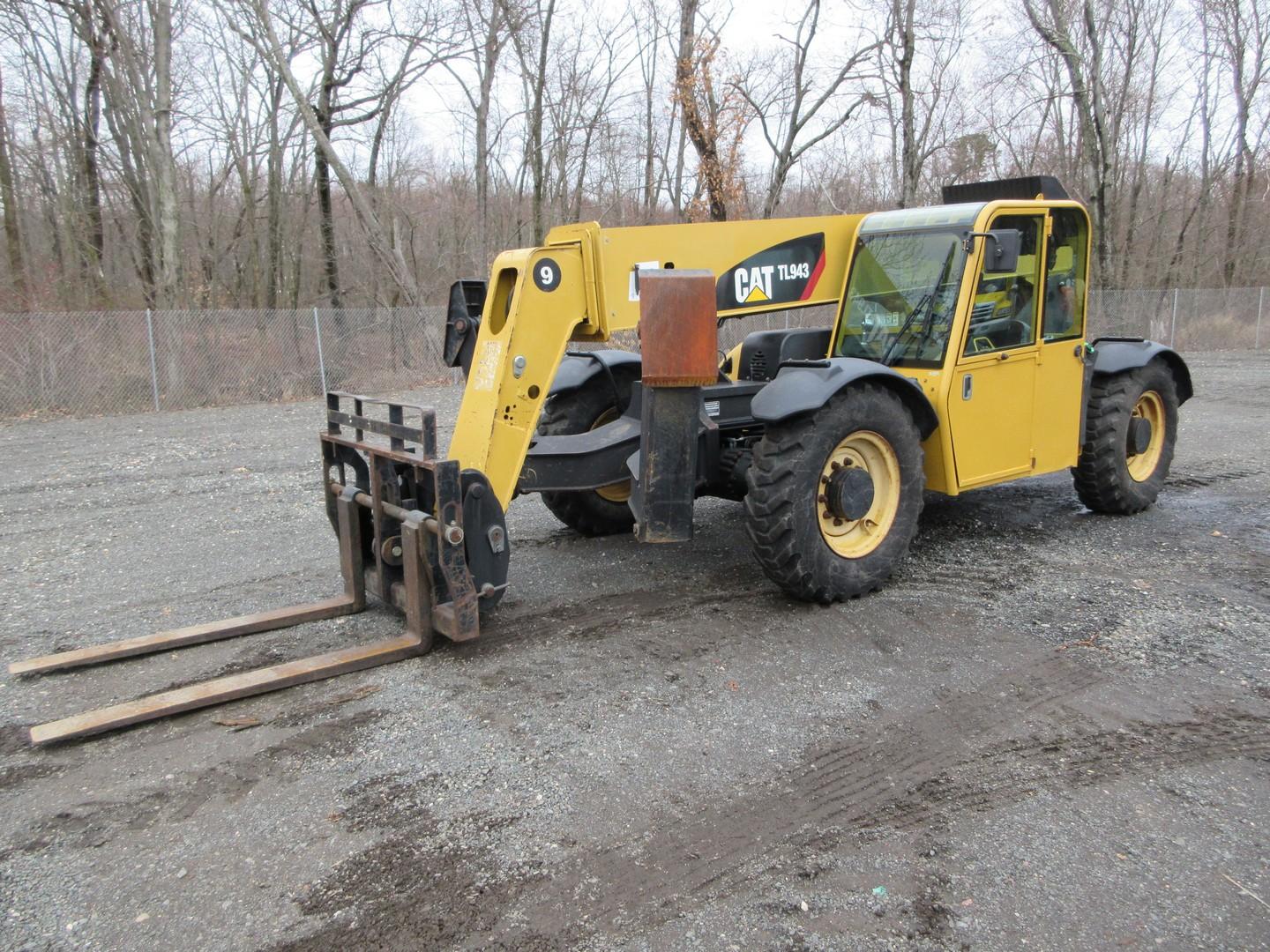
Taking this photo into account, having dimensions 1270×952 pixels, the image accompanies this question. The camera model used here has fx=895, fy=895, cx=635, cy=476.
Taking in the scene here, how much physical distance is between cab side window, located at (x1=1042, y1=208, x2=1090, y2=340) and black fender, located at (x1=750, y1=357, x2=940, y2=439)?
4.59 feet

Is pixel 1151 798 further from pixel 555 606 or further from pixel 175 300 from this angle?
pixel 175 300

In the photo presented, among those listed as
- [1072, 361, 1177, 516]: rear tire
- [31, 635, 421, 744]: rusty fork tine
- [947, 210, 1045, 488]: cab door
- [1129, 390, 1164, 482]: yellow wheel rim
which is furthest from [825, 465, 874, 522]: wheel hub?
[1129, 390, 1164, 482]: yellow wheel rim

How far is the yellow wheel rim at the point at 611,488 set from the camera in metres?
6.48

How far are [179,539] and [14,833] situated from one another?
4155 millimetres

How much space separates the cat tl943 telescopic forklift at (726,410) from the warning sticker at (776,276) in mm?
17

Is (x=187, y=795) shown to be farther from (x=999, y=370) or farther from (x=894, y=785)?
(x=999, y=370)

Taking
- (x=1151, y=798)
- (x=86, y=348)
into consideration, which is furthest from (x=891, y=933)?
(x=86, y=348)

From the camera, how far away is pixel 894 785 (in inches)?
136

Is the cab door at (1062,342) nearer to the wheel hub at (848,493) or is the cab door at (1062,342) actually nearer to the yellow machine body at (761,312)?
the yellow machine body at (761,312)

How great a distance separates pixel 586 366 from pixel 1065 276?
345 centimetres

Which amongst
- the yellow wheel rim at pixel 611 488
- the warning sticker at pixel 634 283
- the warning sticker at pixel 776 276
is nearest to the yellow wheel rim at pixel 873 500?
the warning sticker at pixel 776 276

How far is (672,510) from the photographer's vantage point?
16.4 ft

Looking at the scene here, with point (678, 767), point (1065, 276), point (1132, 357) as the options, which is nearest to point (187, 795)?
point (678, 767)

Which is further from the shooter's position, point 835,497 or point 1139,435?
point 1139,435
